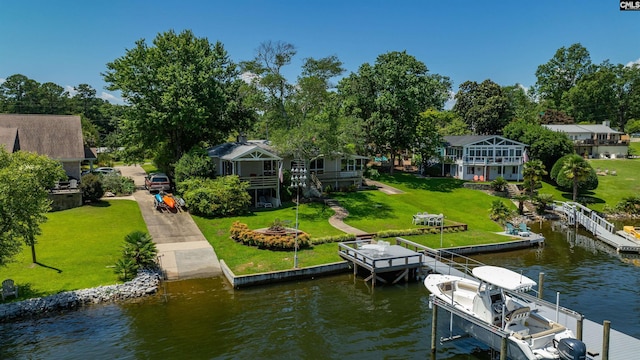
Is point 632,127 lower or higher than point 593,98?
lower

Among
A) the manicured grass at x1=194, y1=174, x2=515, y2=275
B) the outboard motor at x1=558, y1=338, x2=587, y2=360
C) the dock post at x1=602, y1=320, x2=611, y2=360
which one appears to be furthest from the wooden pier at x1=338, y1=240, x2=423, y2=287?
the dock post at x1=602, y1=320, x2=611, y2=360

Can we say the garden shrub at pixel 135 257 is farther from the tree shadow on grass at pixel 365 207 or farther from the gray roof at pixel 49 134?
the tree shadow on grass at pixel 365 207

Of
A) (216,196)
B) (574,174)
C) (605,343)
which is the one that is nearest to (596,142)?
(574,174)

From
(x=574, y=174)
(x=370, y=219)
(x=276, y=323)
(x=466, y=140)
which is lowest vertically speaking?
(x=276, y=323)

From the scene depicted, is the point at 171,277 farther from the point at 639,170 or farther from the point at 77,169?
the point at 639,170

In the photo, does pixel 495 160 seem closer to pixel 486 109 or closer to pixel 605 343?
pixel 486 109

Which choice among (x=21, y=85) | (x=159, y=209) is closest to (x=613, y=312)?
(x=159, y=209)

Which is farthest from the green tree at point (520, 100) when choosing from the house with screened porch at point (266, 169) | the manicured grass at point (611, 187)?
the house with screened porch at point (266, 169)
